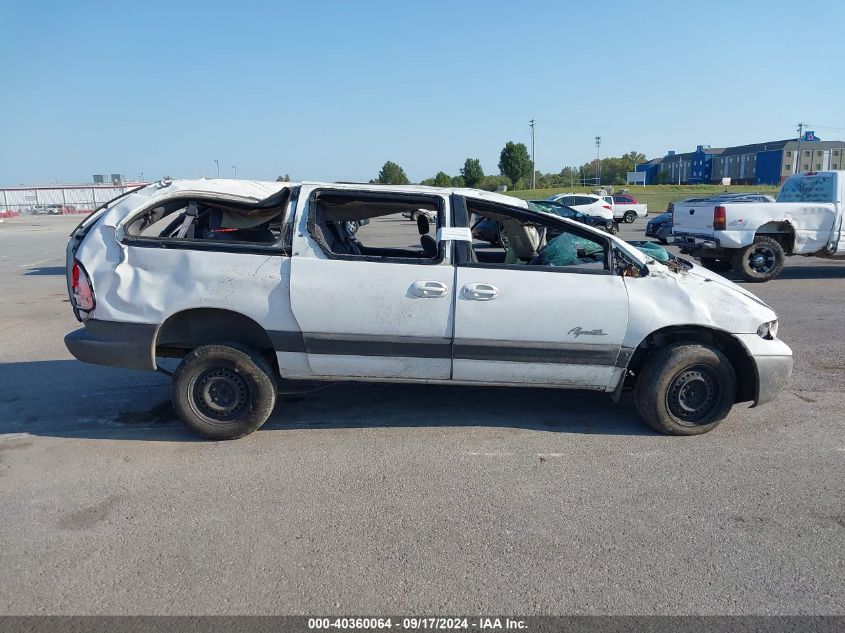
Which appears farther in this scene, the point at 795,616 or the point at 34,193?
the point at 34,193

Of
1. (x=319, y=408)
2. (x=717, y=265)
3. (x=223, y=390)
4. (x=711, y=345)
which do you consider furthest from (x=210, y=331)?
(x=717, y=265)

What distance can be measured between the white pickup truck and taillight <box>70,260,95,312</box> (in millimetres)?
11142

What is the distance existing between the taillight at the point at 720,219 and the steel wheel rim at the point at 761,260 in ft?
2.70

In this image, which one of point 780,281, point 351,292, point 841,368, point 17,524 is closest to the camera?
point 17,524

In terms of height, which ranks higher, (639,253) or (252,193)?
(252,193)

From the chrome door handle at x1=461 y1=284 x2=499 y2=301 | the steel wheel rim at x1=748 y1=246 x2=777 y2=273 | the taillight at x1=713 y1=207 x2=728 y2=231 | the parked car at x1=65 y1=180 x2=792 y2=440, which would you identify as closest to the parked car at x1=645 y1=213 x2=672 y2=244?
the steel wheel rim at x1=748 y1=246 x2=777 y2=273

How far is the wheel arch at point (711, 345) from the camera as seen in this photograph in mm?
4805

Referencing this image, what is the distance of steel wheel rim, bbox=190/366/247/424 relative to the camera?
473cm

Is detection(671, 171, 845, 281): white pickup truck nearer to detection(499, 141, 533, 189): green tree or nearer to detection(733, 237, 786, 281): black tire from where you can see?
detection(733, 237, 786, 281): black tire

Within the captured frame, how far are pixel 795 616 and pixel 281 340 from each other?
3400 millimetres

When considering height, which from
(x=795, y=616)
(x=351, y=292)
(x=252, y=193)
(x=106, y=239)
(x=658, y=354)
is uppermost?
(x=252, y=193)

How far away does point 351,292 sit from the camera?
458 cm

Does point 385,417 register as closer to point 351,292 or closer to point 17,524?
point 351,292

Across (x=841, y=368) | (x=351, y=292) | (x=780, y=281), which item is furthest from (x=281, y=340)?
(x=780, y=281)
